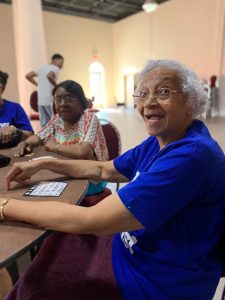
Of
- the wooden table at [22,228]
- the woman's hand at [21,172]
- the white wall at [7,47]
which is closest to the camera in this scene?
the wooden table at [22,228]

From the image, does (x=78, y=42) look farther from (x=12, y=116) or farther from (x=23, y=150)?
(x=23, y=150)

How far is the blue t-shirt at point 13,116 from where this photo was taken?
195 centimetres

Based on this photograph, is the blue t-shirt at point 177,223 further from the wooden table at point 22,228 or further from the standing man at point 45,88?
the standing man at point 45,88

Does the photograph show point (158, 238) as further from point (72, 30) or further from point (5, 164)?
point (72, 30)

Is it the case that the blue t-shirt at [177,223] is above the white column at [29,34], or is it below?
below

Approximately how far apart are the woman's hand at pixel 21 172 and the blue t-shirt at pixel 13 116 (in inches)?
39.0

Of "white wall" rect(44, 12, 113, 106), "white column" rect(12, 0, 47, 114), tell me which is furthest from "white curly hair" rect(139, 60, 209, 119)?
"white wall" rect(44, 12, 113, 106)

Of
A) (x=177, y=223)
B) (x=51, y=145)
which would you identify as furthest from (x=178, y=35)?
(x=177, y=223)

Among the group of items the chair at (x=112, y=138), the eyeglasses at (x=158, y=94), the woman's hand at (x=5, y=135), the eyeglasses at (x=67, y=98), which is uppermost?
the eyeglasses at (x=158, y=94)

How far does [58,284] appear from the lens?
83 centimetres

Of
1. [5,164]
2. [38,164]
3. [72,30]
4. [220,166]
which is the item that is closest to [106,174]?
[38,164]

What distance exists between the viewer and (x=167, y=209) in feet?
2.12

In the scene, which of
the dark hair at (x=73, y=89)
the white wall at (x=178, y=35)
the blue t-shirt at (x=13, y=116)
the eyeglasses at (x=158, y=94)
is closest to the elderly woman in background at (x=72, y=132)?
the dark hair at (x=73, y=89)

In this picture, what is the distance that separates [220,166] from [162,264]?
33 cm
